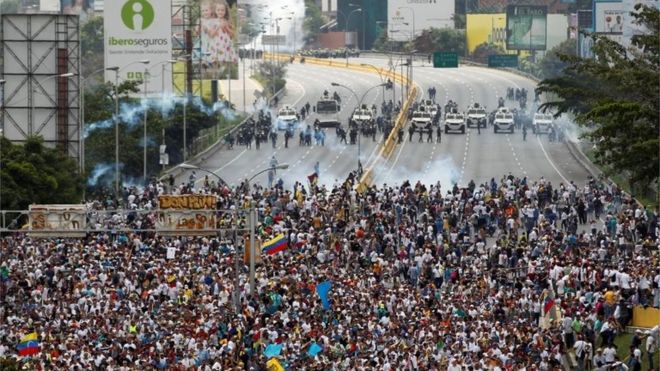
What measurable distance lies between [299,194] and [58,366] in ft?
95.1

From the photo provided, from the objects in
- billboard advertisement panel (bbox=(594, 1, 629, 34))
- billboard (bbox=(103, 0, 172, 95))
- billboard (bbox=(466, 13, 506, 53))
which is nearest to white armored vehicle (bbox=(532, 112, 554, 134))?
billboard advertisement panel (bbox=(594, 1, 629, 34))

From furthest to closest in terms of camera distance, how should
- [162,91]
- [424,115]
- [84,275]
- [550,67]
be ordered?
[550,67]
[424,115]
[162,91]
[84,275]

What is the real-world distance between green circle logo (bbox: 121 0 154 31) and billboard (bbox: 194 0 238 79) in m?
13.4

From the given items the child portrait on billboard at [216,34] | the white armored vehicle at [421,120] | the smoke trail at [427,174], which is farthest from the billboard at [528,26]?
the smoke trail at [427,174]

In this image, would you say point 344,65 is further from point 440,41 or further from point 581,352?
point 581,352

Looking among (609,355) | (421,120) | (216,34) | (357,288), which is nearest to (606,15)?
(421,120)

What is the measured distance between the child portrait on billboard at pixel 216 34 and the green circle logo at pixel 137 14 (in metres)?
13.9

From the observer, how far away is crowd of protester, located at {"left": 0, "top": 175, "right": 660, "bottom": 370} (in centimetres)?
4678

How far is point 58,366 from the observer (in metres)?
46.0

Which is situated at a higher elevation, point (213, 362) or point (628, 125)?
point (628, 125)

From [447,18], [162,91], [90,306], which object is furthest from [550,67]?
[90,306]

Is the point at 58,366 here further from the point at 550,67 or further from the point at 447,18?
the point at 447,18

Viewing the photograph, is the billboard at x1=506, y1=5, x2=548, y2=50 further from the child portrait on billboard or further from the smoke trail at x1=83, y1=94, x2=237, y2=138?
the smoke trail at x1=83, y1=94, x2=237, y2=138

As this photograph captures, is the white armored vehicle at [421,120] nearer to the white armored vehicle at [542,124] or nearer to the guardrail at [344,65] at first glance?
the white armored vehicle at [542,124]
